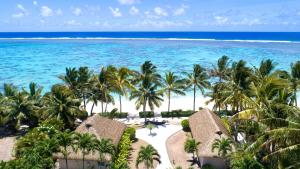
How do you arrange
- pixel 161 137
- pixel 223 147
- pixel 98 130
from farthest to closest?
pixel 161 137, pixel 98 130, pixel 223 147

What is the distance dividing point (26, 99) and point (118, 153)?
601 inches

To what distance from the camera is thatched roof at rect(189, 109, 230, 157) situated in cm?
3381

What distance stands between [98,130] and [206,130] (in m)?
12.0

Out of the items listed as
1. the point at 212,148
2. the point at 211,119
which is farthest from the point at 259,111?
the point at 211,119

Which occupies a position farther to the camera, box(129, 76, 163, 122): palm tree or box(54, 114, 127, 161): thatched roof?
box(129, 76, 163, 122): palm tree

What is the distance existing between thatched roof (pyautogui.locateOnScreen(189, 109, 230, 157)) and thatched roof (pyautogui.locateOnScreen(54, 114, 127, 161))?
8.99 m

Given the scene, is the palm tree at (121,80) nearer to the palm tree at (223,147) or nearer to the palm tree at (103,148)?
the palm tree at (103,148)

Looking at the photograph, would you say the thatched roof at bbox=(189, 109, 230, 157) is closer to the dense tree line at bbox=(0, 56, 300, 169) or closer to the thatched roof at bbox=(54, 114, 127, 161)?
the dense tree line at bbox=(0, 56, 300, 169)

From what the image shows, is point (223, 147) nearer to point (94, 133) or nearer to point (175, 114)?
point (94, 133)

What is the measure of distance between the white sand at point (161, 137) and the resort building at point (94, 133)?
12.9 feet

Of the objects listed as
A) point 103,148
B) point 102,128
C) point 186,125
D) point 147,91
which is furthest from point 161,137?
point 103,148

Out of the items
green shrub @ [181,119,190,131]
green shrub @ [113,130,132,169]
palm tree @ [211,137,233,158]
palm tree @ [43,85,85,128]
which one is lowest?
green shrub @ [113,130,132,169]

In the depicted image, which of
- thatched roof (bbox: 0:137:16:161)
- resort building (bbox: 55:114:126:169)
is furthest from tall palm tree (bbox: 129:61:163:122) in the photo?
thatched roof (bbox: 0:137:16:161)

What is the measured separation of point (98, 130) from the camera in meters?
36.2
